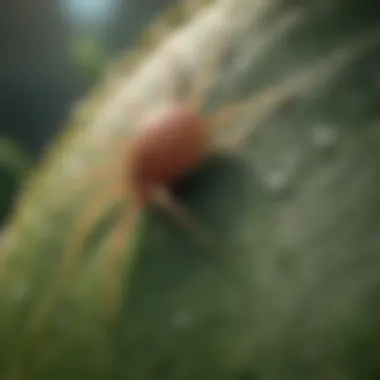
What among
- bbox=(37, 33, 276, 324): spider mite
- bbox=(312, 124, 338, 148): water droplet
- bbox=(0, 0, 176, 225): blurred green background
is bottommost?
bbox=(312, 124, 338, 148): water droplet

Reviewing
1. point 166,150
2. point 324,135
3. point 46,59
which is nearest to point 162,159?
point 166,150

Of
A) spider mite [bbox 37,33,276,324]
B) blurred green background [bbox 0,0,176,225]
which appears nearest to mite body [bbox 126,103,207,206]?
spider mite [bbox 37,33,276,324]

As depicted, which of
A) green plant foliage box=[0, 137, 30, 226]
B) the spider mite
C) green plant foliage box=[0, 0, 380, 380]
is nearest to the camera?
green plant foliage box=[0, 0, 380, 380]

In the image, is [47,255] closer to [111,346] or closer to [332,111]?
[111,346]

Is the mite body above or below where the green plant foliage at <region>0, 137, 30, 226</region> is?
below

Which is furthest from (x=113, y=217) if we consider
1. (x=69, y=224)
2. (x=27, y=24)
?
(x=27, y=24)

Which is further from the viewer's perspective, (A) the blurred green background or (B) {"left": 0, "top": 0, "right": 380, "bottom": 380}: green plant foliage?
(A) the blurred green background

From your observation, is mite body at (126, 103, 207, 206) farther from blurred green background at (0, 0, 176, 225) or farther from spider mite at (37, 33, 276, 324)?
blurred green background at (0, 0, 176, 225)

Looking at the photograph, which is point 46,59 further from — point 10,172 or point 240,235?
point 240,235
